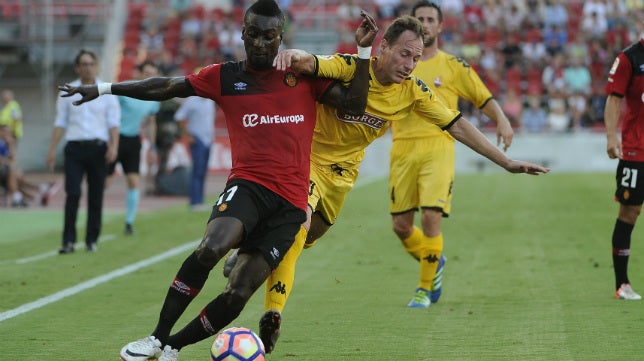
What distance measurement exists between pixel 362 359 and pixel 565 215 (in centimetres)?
1171

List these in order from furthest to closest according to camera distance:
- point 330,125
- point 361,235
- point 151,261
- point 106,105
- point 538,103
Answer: point 538,103
point 361,235
point 106,105
point 151,261
point 330,125

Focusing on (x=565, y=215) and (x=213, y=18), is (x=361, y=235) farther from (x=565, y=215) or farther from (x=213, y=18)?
(x=213, y=18)

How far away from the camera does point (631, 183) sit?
951cm

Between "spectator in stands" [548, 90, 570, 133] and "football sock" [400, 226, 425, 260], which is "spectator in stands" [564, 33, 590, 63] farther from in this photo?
"football sock" [400, 226, 425, 260]

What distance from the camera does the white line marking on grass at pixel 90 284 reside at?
30.6 ft

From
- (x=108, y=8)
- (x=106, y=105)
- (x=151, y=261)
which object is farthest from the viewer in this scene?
(x=108, y=8)

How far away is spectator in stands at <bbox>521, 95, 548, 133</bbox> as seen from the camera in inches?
1196

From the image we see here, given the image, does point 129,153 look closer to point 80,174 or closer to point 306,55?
point 80,174

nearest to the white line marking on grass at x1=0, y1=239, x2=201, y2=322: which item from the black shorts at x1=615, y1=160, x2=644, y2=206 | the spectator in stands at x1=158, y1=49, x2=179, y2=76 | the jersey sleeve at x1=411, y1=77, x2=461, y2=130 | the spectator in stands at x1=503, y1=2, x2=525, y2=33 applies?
the jersey sleeve at x1=411, y1=77, x2=461, y2=130

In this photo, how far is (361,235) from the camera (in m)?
15.5

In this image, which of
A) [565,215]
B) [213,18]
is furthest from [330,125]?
[213,18]

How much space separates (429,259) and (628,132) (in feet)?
6.69

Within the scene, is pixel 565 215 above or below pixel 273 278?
below

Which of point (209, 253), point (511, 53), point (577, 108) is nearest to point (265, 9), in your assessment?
point (209, 253)
